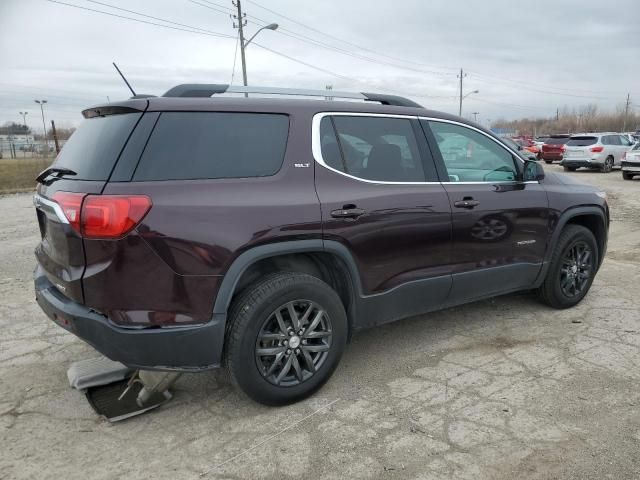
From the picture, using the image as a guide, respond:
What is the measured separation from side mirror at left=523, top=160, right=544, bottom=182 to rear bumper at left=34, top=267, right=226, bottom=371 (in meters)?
2.81

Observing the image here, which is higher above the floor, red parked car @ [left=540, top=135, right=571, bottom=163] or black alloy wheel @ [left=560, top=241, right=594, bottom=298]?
red parked car @ [left=540, top=135, right=571, bottom=163]

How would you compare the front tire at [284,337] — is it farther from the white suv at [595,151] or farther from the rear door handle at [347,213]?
the white suv at [595,151]

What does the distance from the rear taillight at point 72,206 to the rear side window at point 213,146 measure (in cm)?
31

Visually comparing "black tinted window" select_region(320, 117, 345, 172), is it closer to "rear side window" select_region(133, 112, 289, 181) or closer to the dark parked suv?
the dark parked suv

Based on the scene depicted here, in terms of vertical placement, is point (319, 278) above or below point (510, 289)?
above

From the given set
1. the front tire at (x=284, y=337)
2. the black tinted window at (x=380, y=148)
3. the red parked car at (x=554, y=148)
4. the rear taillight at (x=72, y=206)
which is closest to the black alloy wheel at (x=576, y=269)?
the black tinted window at (x=380, y=148)

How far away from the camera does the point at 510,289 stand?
4.28 metres

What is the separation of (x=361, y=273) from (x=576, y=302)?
264 cm

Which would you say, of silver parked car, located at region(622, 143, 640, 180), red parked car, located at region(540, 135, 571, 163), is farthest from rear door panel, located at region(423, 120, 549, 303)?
red parked car, located at region(540, 135, 571, 163)

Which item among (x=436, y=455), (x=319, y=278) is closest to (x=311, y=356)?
(x=319, y=278)

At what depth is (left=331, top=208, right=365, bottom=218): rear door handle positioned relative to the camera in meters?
3.11

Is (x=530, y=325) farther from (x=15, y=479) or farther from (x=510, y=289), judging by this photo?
(x=15, y=479)

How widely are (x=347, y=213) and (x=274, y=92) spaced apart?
945 mm

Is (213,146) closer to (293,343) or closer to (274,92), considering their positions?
(274,92)
